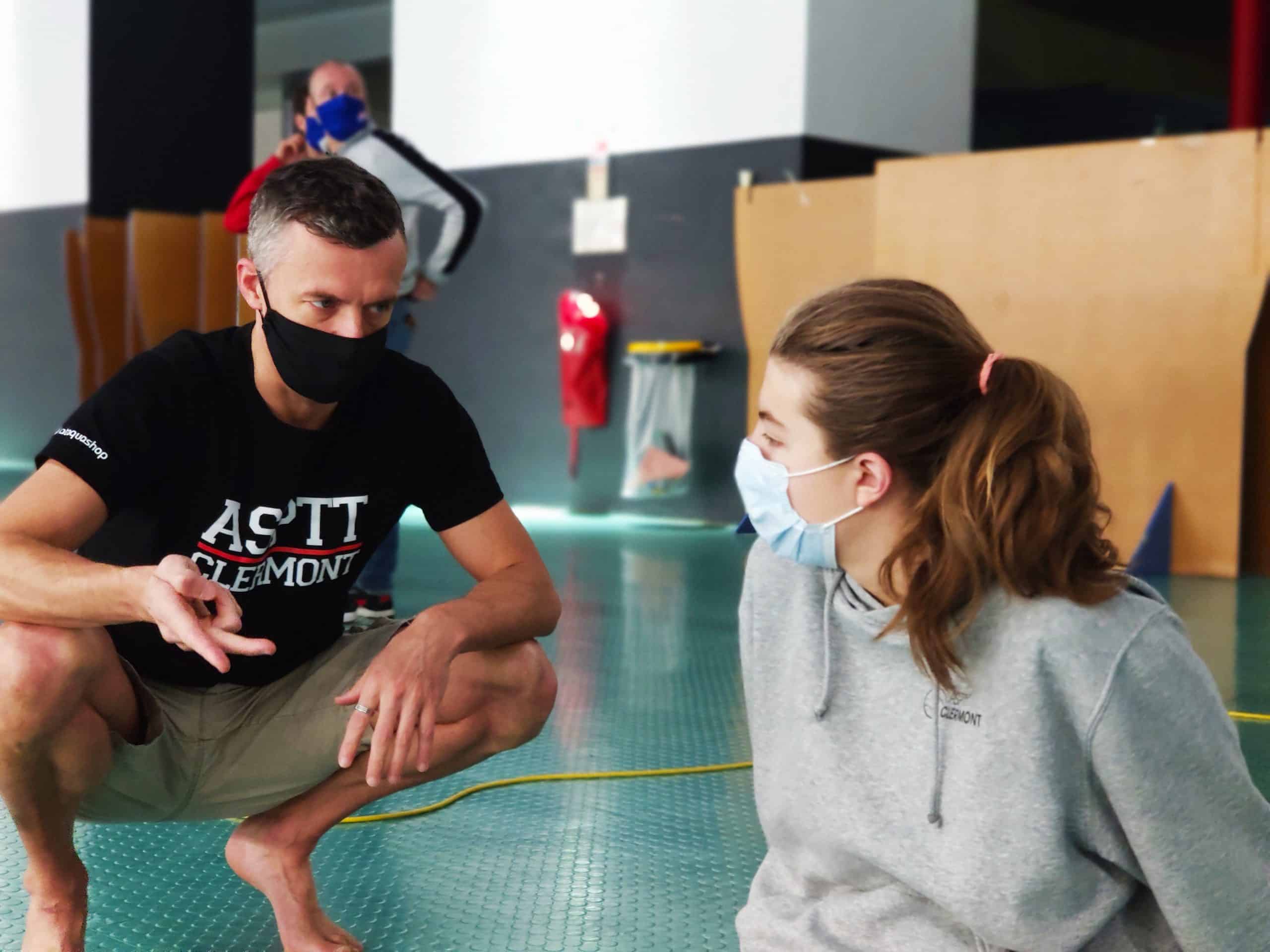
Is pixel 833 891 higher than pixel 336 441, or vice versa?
pixel 336 441

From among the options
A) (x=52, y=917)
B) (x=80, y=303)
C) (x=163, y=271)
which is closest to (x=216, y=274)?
(x=163, y=271)

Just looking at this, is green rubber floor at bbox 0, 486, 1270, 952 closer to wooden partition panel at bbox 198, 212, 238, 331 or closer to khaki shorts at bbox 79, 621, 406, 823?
khaki shorts at bbox 79, 621, 406, 823

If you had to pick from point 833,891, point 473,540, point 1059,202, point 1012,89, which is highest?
point 1012,89

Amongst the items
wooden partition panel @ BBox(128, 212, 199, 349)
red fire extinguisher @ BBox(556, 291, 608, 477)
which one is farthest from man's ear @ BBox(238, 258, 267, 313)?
wooden partition panel @ BBox(128, 212, 199, 349)

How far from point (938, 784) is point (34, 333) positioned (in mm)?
9016

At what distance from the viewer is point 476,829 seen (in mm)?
2025

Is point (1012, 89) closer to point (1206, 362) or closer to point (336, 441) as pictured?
point (1206, 362)

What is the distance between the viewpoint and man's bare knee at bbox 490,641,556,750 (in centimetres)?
167

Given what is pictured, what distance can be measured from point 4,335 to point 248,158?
2065mm

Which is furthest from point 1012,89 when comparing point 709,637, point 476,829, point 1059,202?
point 476,829

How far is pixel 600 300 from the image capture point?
6.52m

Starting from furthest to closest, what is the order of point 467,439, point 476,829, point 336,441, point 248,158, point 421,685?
point 248,158 → point 476,829 → point 467,439 → point 336,441 → point 421,685

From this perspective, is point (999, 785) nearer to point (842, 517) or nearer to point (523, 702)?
point (842, 517)

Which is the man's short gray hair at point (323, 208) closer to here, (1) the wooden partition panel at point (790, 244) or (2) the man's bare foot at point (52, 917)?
(2) the man's bare foot at point (52, 917)
